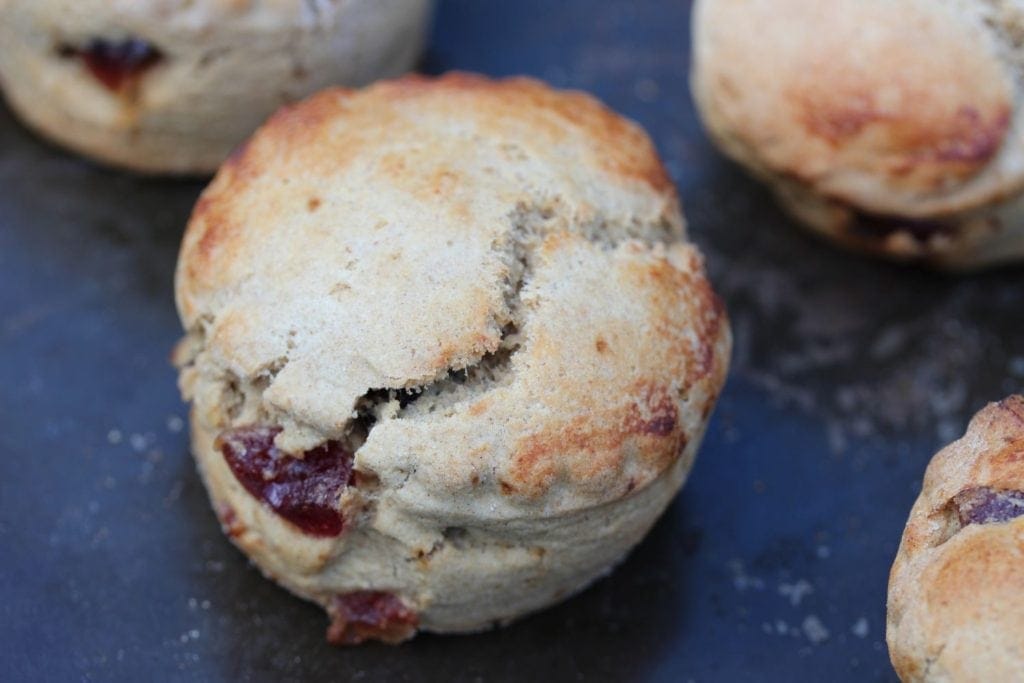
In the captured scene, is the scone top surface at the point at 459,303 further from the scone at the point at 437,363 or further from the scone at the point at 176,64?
the scone at the point at 176,64

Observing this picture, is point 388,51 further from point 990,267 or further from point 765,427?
point 990,267

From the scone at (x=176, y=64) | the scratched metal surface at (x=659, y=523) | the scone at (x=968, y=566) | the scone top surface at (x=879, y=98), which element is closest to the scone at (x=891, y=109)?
the scone top surface at (x=879, y=98)

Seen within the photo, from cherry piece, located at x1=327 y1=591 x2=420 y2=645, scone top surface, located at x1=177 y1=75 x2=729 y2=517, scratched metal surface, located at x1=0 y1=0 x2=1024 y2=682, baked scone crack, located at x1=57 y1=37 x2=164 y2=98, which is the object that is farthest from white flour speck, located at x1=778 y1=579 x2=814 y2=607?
baked scone crack, located at x1=57 y1=37 x2=164 y2=98

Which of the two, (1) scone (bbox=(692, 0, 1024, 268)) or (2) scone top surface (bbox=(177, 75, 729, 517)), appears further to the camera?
(1) scone (bbox=(692, 0, 1024, 268))

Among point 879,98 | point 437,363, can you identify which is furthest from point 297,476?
point 879,98

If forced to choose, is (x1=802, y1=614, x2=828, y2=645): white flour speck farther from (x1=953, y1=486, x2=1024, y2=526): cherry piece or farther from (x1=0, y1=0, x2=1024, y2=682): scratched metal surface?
(x1=953, y1=486, x2=1024, y2=526): cherry piece

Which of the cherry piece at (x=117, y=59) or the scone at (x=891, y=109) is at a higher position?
the scone at (x=891, y=109)
